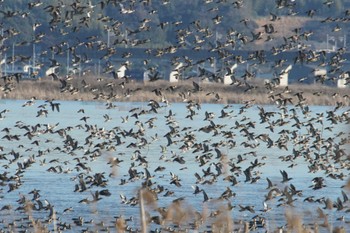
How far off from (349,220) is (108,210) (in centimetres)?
521

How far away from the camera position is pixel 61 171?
33.8 metres

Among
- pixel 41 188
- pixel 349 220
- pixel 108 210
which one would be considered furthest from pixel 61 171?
pixel 349 220

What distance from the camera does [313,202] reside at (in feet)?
93.9

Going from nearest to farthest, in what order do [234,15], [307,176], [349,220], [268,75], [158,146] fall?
1. [349,220]
2. [307,176]
3. [158,146]
4. [268,75]
5. [234,15]

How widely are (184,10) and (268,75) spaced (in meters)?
31.7

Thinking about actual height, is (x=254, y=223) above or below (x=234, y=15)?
above

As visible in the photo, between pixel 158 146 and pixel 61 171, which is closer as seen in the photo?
pixel 61 171

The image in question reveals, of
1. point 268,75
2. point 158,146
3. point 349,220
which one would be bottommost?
point 268,75

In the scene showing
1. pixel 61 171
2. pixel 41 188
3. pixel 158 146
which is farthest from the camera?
pixel 158 146

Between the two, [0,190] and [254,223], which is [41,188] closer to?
[0,190]

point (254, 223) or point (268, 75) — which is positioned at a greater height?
point (254, 223)

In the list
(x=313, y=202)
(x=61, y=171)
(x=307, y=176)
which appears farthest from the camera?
(x=307, y=176)

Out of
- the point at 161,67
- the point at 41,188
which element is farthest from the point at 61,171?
the point at 161,67

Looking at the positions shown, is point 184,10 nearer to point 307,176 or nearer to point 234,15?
point 234,15
